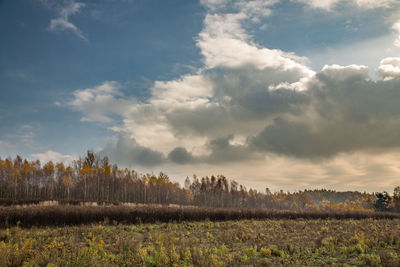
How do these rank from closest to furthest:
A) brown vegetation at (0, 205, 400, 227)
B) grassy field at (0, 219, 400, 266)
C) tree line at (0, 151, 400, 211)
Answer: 1. grassy field at (0, 219, 400, 266)
2. brown vegetation at (0, 205, 400, 227)
3. tree line at (0, 151, 400, 211)

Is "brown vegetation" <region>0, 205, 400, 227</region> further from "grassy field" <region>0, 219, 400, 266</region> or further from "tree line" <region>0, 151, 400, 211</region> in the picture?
"tree line" <region>0, 151, 400, 211</region>

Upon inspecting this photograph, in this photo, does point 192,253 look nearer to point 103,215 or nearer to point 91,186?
point 103,215

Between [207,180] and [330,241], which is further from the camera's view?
[207,180]

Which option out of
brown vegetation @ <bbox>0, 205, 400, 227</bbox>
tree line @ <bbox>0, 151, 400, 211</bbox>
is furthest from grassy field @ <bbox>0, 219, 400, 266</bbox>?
tree line @ <bbox>0, 151, 400, 211</bbox>

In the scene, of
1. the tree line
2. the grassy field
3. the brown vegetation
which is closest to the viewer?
the grassy field

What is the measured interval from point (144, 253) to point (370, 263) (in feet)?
27.2

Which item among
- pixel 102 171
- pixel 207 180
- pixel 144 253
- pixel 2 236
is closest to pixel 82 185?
pixel 102 171

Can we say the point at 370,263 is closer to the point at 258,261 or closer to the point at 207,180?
the point at 258,261

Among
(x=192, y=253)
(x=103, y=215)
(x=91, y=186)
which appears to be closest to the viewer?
(x=192, y=253)

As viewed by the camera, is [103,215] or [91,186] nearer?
[103,215]

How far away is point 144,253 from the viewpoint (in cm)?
1046

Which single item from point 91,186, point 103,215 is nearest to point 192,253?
point 103,215

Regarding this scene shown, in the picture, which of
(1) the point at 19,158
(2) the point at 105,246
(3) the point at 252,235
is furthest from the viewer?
(1) the point at 19,158

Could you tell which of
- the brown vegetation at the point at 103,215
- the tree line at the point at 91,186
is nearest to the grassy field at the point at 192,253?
the brown vegetation at the point at 103,215
